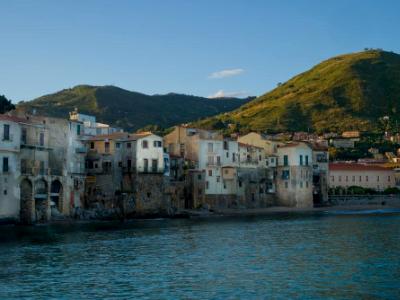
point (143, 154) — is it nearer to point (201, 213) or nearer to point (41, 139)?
point (201, 213)

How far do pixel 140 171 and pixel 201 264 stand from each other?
52406 mm

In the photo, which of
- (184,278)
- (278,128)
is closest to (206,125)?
(278,128)

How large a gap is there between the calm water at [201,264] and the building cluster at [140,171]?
1352cm

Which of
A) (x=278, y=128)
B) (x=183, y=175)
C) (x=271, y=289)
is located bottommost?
(x=271, y=289)

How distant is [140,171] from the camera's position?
94.7 metres

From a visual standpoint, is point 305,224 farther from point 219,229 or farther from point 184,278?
point 184,278

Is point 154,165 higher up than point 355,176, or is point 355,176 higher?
point 154,165

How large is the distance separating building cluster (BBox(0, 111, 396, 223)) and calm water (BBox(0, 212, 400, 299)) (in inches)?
532

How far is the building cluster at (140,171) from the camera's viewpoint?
79438mm

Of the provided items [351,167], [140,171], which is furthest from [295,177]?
[140,171]

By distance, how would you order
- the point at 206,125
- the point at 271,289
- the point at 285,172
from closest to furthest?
the point at 271,289 → the point at 285,172 → the point at 206,125

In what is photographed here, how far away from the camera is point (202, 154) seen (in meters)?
109

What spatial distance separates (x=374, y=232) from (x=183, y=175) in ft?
148

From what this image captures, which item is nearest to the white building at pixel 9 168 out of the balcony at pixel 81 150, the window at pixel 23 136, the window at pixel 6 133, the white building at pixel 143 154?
the window at pixel 6 133
